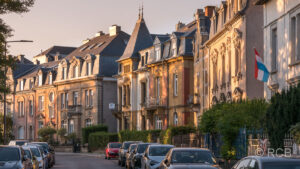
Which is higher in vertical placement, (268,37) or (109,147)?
(268,37)

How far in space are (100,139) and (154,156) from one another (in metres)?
43.4

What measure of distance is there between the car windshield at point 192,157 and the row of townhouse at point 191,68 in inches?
613

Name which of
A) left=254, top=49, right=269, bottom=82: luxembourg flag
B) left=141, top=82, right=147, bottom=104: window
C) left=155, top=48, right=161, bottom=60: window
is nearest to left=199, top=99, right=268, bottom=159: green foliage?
left=254, top=49, right=269, bottom=82: luxembourg flag

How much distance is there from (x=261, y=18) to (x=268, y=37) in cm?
550

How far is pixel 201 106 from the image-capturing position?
1988 inches

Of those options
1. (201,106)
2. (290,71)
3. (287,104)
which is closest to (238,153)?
(290,71)

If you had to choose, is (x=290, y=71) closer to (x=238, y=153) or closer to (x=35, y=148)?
(x=238, y=153)

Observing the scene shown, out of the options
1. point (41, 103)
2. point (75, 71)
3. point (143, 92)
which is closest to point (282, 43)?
point (143, 92)

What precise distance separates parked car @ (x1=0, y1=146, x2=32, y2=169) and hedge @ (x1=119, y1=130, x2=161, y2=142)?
3295cm

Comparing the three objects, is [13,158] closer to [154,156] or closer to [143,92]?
[154,156]

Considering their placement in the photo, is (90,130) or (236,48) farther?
(90,130)

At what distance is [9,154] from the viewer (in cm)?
2031

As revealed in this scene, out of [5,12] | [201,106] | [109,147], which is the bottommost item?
[109,147]

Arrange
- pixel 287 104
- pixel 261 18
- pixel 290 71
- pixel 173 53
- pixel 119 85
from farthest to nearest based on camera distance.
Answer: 1. pixel 119 85
2. pixel 173 53
3. pixel 261 18
4. pixel 290 71
5. pixel 287 104
